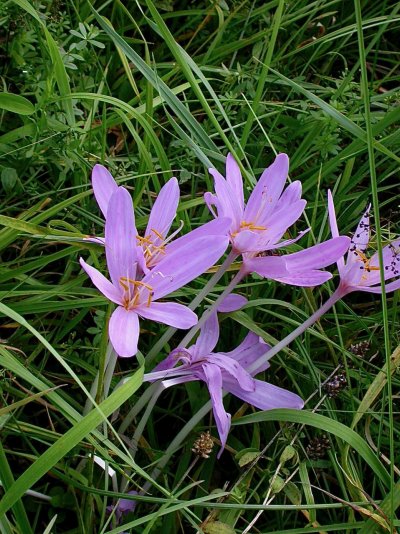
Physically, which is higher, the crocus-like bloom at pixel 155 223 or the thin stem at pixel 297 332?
the crocus-like bloom at pixel 155 223

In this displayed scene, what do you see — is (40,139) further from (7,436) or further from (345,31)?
(345,31)

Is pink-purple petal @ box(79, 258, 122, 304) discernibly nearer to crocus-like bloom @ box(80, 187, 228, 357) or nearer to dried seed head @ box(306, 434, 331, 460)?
crocus-like bloom @ box(80, 187, 228, 357)

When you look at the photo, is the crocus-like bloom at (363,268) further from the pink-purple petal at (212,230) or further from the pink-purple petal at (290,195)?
the pink-purple petal at (212,230)

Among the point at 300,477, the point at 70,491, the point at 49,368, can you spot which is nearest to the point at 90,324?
the point at 49,368

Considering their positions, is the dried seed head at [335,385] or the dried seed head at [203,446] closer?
the dried seed head at [203,446]

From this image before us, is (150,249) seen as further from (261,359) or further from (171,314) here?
(261,359)

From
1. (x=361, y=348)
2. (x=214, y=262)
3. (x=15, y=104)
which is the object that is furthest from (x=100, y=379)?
(x=15, y=104)

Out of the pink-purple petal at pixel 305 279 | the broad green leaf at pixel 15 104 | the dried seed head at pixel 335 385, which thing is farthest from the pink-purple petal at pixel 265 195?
the broad green leaf at pixel 15 104
